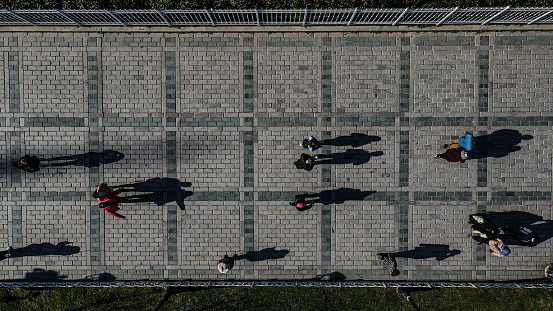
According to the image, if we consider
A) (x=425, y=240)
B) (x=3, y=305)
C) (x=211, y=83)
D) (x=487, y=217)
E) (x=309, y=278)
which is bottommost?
(x=3, y=305)

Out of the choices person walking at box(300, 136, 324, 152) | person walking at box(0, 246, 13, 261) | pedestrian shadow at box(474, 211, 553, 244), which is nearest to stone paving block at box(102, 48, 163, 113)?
person walking at box(300, 136, 324, 152)

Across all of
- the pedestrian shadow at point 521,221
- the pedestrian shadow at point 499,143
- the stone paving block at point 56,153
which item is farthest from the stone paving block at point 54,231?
the pedestrian shadow at point 521,221

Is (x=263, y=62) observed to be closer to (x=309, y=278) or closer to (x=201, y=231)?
(x=201, y=231)

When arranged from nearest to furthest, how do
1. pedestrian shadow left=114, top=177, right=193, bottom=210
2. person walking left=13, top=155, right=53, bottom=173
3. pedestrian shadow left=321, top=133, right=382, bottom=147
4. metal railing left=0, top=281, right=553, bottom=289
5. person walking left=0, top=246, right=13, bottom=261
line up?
person walking left=13, top=155, right=53, bottom=173
metal railing left=0, top=281, right=553, bottom=289
person walking left=0, top=246, right=13, bottom=261
pedestrian shadow left=321, top=133, right=382, bottom=147
pedestrian shadow left=114, top=177, right=193, bottom=210

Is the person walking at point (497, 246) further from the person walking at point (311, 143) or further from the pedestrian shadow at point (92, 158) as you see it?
the pedestrian shadow at point (92, 158)

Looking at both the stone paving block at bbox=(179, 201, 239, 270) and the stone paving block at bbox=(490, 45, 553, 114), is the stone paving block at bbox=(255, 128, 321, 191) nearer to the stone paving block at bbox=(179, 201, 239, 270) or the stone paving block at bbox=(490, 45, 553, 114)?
the stone paving block at bbox=(179, 201, 239, 270)

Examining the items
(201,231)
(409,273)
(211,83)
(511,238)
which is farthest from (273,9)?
(511,238)
